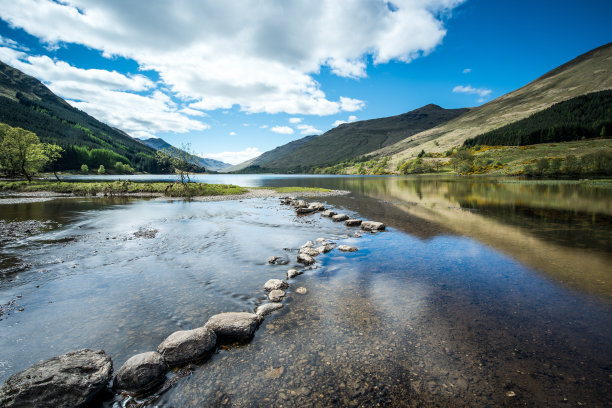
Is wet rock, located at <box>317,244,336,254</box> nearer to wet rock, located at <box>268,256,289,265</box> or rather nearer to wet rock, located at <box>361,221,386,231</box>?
wet rock, located at <box>268,256,289,265</box>

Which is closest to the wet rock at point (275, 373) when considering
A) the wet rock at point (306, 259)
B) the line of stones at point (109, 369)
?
the line of stones at point (109, 369)

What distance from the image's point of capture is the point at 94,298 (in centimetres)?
1198

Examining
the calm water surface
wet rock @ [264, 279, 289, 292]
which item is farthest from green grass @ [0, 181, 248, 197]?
wet rock @ [264, 279, 289, 292]

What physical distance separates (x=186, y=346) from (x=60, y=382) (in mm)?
2889

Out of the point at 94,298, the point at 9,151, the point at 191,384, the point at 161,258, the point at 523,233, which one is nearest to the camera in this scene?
the point at 191,384

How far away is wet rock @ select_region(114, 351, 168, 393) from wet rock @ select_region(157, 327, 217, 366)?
53cm

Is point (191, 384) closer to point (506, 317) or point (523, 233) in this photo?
point (506, 317)

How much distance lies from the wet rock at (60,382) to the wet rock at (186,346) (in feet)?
4.65

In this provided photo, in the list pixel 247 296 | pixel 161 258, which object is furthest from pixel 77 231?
pixel 247 296

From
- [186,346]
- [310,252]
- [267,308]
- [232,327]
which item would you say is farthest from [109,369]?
[310,252]

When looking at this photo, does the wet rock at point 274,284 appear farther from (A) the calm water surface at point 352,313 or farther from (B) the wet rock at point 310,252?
(B) the wet rock at point 310,252

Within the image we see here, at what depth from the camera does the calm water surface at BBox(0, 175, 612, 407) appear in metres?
6.84

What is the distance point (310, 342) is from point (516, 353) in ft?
21.6

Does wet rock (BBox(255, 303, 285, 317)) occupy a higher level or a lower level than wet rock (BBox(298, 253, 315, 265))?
lower
